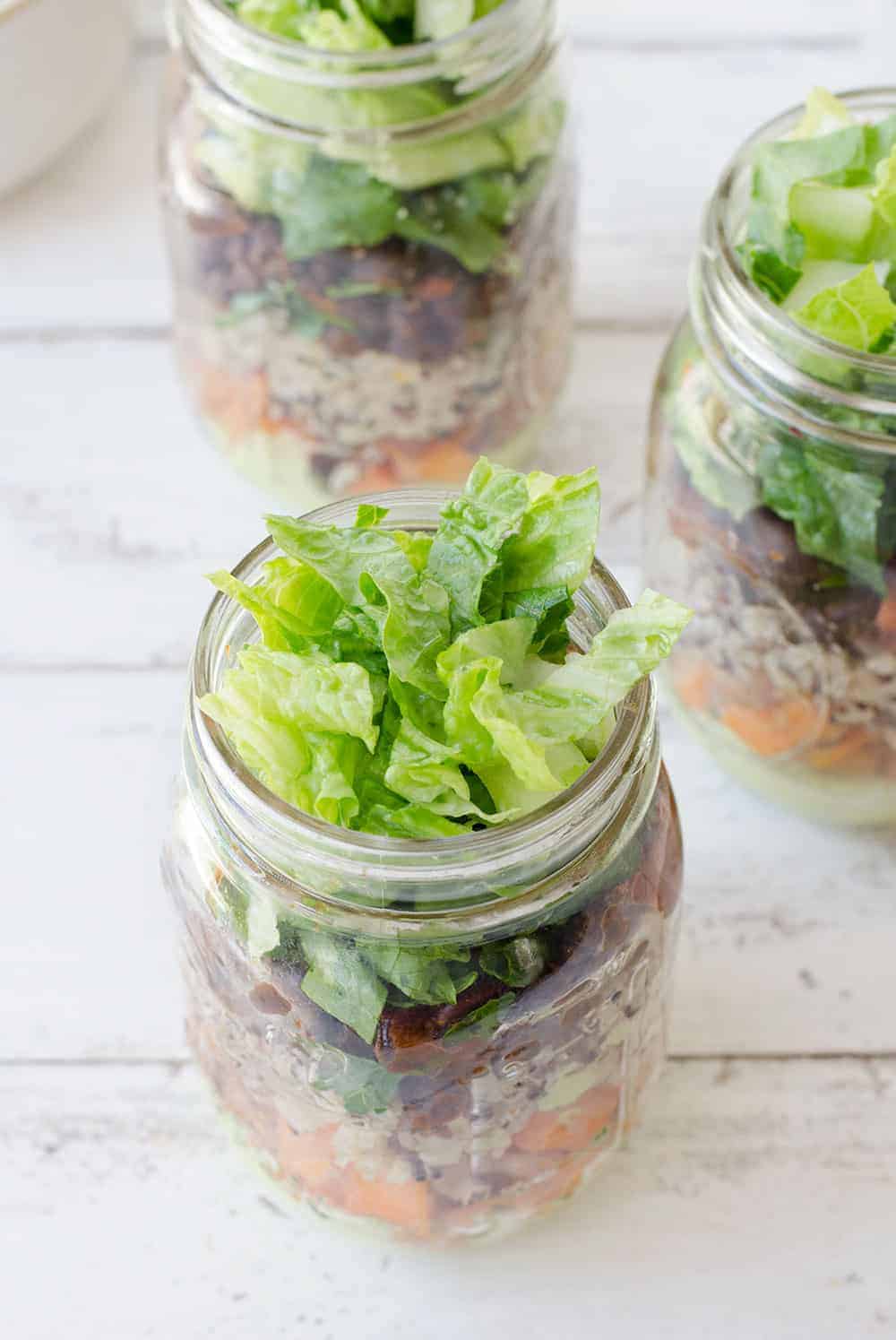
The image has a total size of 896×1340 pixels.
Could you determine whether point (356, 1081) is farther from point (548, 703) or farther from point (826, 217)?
point (826, 217)

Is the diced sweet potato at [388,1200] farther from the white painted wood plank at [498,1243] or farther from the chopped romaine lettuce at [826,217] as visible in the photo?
the chopped romaine lettuce at [826,217]

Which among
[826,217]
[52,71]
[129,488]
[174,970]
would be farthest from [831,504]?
[52,71]

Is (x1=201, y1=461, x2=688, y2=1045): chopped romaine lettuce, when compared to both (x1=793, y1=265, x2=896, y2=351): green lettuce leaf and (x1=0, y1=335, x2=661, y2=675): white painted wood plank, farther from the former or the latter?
(x1=0, y1=335, x2=661, y2=675): white painted wood plank

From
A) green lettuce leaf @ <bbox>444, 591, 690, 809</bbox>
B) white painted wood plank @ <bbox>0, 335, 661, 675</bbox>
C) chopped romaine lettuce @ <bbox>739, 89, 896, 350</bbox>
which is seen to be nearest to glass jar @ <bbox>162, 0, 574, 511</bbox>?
white painted wood plank @ <bbox>0, 335, 661, 675</bbox>

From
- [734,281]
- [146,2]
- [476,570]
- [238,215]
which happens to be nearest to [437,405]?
[238,215]

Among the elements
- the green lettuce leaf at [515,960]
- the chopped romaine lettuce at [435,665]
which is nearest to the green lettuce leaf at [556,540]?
the chopped romaine lettuce at [435,665]

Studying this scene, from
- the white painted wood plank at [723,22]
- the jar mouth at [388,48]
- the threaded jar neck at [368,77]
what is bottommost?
the white painted wood plank at [723,22]
